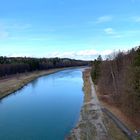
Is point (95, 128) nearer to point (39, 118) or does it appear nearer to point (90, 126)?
point (90, 126)

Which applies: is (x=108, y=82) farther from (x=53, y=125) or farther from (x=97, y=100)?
(x=53, y=125)

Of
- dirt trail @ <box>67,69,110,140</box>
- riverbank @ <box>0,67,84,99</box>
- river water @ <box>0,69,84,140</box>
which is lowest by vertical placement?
river water @ <box>0,69,84,140</box>

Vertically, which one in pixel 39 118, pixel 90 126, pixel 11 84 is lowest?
pixel 39 118

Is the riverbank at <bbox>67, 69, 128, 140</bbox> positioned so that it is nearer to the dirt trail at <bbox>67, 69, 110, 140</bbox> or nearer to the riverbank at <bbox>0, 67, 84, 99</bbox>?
the dirt trail at <bbox>67, 69, 110, 140</bbox>

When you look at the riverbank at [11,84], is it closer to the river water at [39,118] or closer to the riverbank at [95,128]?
the river water at [39,118]

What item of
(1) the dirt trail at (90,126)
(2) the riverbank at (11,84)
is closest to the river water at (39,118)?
(1) the dirt trail at (90,126)

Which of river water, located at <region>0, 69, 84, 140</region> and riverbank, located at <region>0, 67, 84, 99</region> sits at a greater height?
riverbank, located at <region>0, 67, 84, 99</region>

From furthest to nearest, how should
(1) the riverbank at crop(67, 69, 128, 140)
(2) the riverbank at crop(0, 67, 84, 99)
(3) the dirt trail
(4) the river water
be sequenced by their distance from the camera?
(2) the riverbank at crop(0, 67, 84, 99)
(4) the river water
(3) the dirt trail
(1) the riverbank at crop(67, 69, 128, 140)

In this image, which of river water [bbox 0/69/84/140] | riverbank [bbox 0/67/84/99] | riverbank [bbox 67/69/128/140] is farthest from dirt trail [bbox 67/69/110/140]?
riverbank [bbox 0/67/84/99]

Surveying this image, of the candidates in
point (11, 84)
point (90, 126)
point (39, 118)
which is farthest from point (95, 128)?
point (11, 84)

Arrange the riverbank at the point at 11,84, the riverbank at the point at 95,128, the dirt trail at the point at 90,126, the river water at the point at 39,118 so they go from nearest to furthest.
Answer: the riverbank at the point at 95,128
the dirt trail at the point at 90,126
the river water at the point at 39,118
the riverbank at the point at 11,84

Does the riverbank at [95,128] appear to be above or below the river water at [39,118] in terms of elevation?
above
